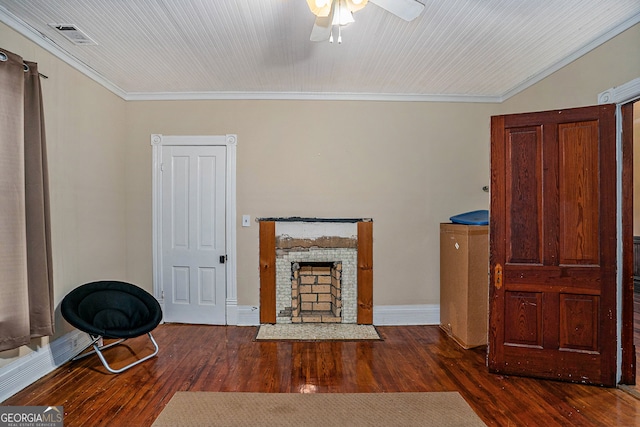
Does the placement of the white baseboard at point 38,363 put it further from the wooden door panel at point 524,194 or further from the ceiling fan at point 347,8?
the wooden door panel at point 524,194

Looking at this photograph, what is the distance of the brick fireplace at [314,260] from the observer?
3.80 m

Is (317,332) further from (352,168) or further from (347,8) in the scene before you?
(347,8)

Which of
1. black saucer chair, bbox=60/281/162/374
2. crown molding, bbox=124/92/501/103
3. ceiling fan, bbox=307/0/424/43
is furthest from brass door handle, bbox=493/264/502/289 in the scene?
black saucer chair, bbox=60/281/162/374

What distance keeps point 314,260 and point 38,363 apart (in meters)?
2.55

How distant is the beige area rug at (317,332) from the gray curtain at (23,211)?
188 cm

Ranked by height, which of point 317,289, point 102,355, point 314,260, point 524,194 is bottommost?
point 102,355

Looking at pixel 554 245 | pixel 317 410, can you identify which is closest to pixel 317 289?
pixel 317 410

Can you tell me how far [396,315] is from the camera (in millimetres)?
3855

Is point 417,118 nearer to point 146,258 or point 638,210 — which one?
point 146,258

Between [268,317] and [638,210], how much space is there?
6.23m

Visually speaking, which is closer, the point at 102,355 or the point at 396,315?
the point at 102,355

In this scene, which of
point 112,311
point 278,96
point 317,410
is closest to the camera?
point 317,410

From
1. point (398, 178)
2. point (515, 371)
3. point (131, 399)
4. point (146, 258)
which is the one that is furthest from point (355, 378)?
point (146, 258)

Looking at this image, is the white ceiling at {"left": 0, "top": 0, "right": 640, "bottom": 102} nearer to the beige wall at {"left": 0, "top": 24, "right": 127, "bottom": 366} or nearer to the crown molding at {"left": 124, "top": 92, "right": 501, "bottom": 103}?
the crown molding at {"left": 124, "top": 92, "right": 501, "bottom": 103}
